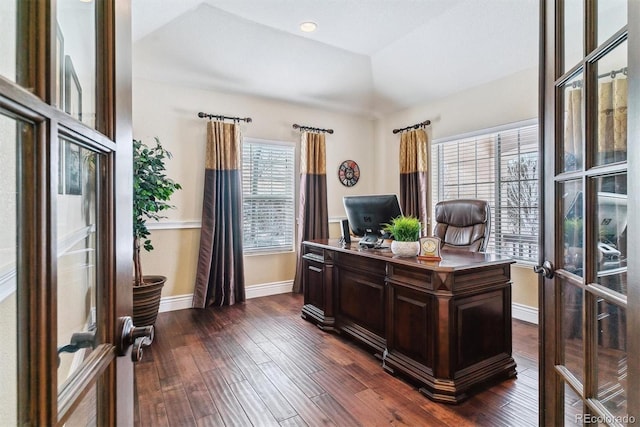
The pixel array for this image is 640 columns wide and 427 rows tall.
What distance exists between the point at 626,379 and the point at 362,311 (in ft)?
6.81

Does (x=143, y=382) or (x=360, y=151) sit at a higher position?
(x=360, y=151)

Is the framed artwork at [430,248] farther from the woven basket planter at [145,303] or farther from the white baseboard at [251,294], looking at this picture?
the white baseboard at [251,294]

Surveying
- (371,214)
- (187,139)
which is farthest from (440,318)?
(187,139)

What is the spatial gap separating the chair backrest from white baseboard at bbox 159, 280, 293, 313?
225 centimetres

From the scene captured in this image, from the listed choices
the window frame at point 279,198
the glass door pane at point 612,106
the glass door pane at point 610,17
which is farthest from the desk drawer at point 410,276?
the window frame at point 279,198

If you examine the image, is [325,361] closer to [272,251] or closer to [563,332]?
[563,332]

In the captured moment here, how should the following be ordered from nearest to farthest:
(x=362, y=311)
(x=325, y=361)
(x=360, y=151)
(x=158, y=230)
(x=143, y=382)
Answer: (x=143, y=382) < (x=325, y=361) < (x=362, y=311) < (x=158, y=230) < (x=360, y=151)

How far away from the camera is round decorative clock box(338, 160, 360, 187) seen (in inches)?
199

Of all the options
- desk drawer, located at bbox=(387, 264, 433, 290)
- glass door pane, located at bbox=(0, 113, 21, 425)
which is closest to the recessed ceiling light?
desk drawer, located at bbox=(387, 264, 433, 290)

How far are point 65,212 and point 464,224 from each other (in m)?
3.16

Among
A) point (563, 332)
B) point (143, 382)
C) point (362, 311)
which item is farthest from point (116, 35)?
point (362, 311)

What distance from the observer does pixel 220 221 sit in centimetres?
395

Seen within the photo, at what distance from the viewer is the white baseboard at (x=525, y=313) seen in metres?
3.35

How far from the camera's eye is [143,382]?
2236 mm
